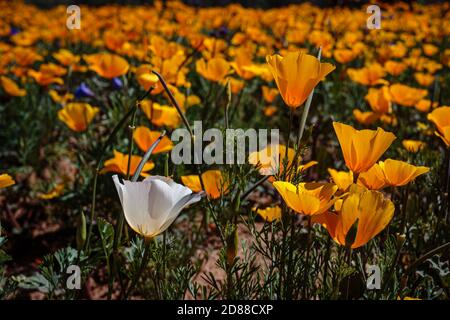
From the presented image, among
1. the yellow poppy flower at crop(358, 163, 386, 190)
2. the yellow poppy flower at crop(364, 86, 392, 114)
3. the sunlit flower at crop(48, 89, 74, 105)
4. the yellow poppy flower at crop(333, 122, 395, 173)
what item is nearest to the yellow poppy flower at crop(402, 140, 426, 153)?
the yellow poppy flower at crop(364, 86, 392, 114)

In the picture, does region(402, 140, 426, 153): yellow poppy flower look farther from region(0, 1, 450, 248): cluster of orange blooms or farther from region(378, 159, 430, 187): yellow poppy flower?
region(378, 159, 430, 187): yellow poppy flower

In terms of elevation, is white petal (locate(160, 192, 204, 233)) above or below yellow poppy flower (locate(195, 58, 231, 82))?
below

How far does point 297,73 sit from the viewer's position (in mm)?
1099

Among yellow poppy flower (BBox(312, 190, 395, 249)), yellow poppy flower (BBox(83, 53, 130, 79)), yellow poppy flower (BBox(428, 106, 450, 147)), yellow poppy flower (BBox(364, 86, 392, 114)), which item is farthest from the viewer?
yellow poppy flower (BBox(83, 53, 130, 79))

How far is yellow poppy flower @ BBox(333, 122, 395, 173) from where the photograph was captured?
1006mm

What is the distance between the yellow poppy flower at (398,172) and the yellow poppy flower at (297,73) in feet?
0.76

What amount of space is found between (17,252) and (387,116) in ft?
5.88

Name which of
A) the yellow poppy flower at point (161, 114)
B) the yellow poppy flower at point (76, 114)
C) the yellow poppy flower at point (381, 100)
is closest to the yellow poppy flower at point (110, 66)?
the yellow poppy flower at point (76, 114)

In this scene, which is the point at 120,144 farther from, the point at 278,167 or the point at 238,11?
the point at 238,11

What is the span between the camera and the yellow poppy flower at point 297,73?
3.58 ft

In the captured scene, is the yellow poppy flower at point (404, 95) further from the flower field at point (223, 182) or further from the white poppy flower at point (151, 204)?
the white poppy flower at point (151, 204)

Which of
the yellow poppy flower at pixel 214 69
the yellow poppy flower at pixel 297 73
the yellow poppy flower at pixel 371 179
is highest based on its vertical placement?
the yellow poppy flower at pixel 214 69

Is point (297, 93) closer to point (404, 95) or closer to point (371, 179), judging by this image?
point (371, 179)

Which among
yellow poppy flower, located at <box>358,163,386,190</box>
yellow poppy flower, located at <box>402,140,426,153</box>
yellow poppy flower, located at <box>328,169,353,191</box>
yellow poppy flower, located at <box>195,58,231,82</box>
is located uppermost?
yellow poppy flower, located at <box>195,58,231,82</box>
